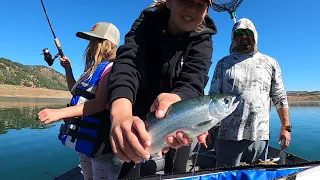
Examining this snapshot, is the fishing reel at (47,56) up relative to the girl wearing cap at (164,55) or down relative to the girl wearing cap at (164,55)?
up

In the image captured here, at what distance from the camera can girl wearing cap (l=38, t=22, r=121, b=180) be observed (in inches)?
127

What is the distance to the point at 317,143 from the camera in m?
15.4

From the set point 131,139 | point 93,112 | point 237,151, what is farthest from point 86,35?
point 237,151

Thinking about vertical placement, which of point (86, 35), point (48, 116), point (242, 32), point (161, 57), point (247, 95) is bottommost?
point (48, 116)

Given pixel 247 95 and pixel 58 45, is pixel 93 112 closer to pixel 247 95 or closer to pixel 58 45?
pixel 247 95

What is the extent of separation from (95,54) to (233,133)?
2.60 meters

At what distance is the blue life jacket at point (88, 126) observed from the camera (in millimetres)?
3287

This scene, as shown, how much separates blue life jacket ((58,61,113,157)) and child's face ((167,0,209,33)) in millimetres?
1394

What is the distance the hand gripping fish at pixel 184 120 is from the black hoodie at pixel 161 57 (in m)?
0.54

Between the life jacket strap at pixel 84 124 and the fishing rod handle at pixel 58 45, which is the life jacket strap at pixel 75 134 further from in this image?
the fishing rod handle at pixel 58 45

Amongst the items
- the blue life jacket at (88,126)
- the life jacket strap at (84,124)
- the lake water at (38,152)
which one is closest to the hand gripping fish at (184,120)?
the blue life jacket at (88,126)

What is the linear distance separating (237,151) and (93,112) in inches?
103

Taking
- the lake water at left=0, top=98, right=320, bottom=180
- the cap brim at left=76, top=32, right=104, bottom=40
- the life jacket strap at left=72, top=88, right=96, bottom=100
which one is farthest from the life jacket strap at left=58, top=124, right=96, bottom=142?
the lake water at left=0, top=98, right=320, bottom=180

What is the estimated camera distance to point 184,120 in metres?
1.57
